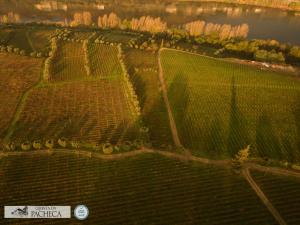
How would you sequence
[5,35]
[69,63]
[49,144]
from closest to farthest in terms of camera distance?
[49,144] < [69,63] < [5,35]

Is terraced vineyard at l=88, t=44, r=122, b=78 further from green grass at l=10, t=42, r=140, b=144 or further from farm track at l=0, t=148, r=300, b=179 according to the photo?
farm track at l=0, t=148, r=300, b=179

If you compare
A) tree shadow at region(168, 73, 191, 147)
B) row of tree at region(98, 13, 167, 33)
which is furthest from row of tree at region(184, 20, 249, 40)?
tree shadow at region(168, 73, 191, 147)

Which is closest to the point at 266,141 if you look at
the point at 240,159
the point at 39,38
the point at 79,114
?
the point at 240,159

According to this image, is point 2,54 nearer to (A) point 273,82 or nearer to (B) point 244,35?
(A) point 273,82

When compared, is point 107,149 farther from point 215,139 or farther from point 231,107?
point 231,107

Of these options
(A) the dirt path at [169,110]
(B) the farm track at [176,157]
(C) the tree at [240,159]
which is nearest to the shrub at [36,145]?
(B) the farm track at [176,157]
